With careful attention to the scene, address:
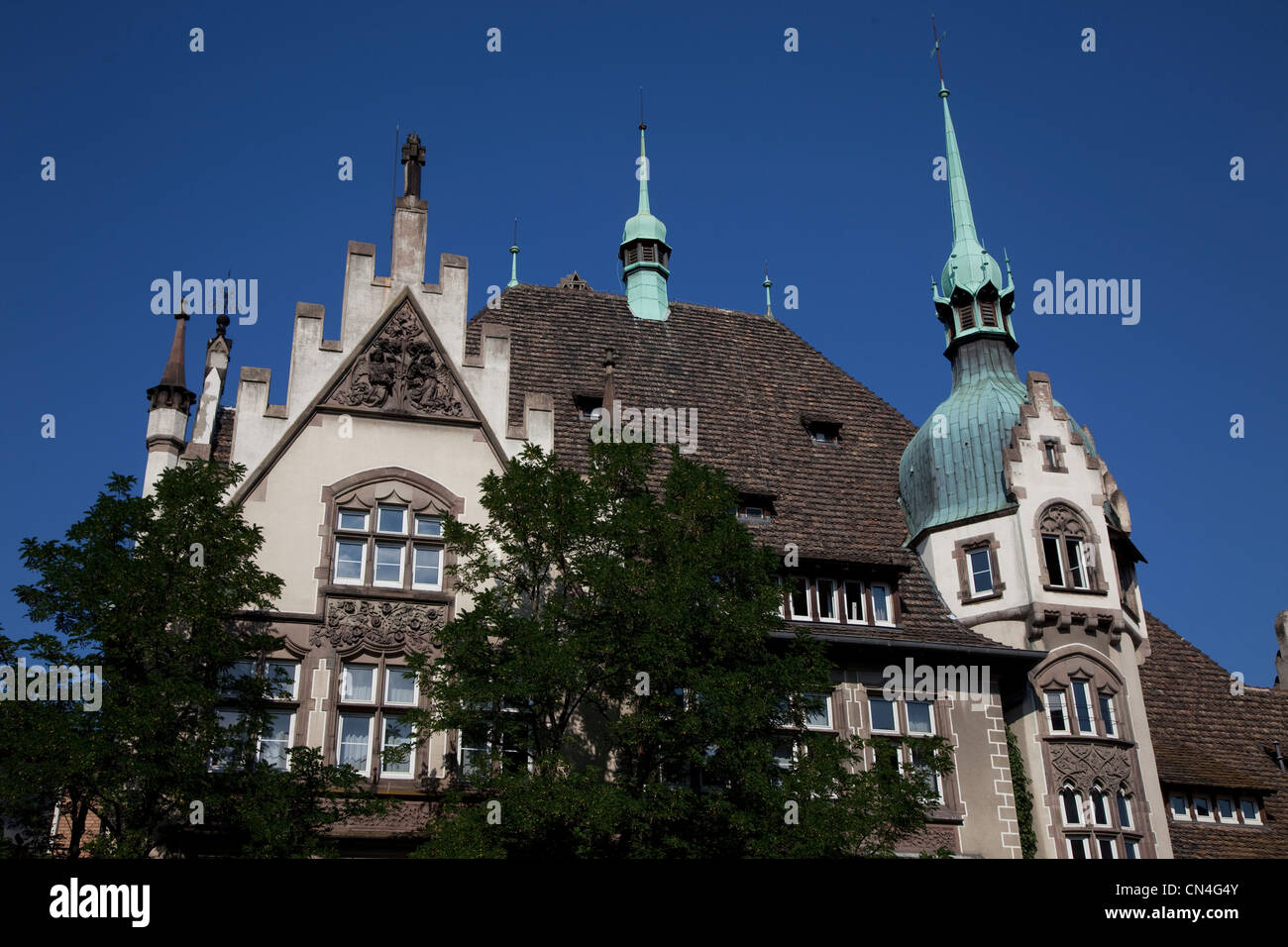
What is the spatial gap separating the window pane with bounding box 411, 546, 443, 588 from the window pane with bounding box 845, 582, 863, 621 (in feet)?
27.1

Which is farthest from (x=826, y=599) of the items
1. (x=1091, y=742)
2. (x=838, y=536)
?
(x=1091, y=742)

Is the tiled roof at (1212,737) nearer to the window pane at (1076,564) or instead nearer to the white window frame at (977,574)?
Result: the window pane at (1076,564)

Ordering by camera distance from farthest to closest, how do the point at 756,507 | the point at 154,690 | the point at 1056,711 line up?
the point at 756,507 → the point at 1056,711 → the point at 154,690

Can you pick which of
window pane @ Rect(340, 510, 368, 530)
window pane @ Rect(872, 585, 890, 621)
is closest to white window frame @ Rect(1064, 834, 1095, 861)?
window pane @ Rect(872, 585, 890, 621)

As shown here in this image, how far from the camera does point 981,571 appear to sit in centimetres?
3139

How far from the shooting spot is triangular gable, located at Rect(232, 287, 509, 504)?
28172mm

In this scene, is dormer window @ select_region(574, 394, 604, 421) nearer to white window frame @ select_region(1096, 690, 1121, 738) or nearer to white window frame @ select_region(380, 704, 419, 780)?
white window frame @ select_region(380, 704, 419, 780)

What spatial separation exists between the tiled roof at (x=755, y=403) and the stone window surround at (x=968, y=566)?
1.89 ft

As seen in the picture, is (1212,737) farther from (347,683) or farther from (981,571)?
(347,683)

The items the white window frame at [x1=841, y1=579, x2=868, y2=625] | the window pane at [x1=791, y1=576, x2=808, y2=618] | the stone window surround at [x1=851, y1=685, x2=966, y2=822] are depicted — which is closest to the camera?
the stone window surround at [x1=851, y1=685, x2=966, y2=822]

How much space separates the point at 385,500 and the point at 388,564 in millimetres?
1227

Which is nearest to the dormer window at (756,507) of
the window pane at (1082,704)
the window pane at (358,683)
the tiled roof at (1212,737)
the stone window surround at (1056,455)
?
the stone window surround at (1056,455)

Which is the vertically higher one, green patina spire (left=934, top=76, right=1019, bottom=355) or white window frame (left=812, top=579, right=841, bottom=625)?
green patina spire (left=934, top=76, right=1019, bottom=355)
